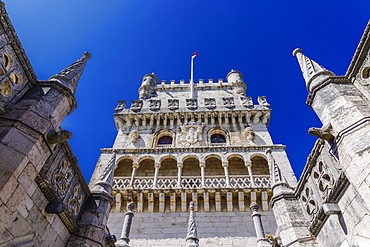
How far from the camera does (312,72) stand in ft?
21.8

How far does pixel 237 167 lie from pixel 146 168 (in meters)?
6.22

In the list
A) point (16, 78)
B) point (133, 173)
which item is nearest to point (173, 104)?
point (133, 173)

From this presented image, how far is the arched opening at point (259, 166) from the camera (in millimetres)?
17633

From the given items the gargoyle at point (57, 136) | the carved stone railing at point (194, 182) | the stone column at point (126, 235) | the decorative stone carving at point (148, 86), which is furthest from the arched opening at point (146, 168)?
the gargoyle at point (57, 136)

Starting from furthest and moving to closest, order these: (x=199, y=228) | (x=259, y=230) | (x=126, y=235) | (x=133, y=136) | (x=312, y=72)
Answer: (x=133, y=136), (x=199, y=228), (x=126, y=235), (x=259, y=230), (x=312, y=72)

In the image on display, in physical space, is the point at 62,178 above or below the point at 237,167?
below

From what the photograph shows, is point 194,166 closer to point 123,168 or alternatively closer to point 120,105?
point 123,168

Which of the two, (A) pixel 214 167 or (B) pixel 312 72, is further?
(A) pixel 214 167

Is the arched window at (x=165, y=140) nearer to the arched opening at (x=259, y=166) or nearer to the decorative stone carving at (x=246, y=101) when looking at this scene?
the arched opening at (x=259, y=166)

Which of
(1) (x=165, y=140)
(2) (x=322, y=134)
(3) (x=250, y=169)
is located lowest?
(2) (x=322, y=134)

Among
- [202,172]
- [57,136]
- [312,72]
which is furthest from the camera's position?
[202,172]

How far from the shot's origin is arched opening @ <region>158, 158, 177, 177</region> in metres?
17.7

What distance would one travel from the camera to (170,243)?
13188mm

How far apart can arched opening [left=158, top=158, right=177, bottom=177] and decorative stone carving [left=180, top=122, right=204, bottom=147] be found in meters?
1.72
